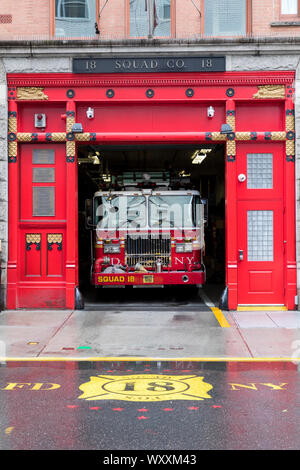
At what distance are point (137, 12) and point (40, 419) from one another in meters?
10.1

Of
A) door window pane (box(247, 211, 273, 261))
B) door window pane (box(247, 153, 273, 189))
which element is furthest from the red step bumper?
door window pane (box(247, 153, 273, 189))

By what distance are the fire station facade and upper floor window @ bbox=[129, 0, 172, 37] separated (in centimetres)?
54

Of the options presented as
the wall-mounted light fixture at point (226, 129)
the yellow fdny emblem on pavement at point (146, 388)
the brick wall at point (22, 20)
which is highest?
the brick wall at point (22, 20)

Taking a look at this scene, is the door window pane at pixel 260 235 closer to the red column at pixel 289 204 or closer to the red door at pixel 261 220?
the red door at pixel 261 220

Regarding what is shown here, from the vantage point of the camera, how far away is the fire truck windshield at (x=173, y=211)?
13.9m

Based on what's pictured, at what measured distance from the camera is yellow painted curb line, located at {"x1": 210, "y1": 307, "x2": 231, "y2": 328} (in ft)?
35.6

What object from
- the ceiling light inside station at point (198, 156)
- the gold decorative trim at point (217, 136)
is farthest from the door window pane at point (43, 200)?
the ceiling light inside station at point (198, 156)

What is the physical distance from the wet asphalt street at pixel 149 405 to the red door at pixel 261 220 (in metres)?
4.79

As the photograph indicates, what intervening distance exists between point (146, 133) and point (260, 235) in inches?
136

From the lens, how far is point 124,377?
23.2ft

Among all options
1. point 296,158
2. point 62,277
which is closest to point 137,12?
point 296,158

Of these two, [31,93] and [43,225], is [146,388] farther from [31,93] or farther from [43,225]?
[31,93]

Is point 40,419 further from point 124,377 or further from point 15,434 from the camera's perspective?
point 124,377

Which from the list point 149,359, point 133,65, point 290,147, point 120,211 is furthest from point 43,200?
point 149,359
